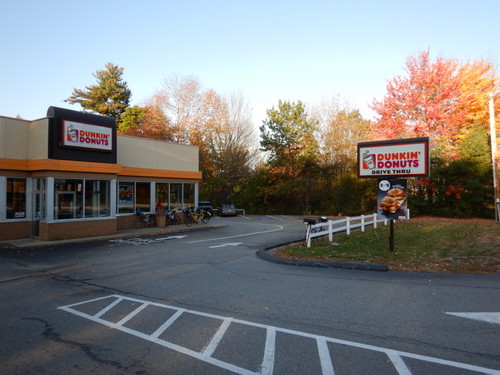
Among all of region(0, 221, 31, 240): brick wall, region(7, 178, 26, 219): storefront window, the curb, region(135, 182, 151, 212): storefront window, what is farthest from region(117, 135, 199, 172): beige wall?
the curb

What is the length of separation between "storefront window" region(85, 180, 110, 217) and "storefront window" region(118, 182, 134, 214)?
1.82m

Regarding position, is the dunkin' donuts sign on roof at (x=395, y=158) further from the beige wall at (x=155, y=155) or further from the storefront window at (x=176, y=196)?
the storefront window at (x=176, y=196)

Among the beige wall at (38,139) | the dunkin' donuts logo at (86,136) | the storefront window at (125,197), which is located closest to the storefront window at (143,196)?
the storefront window at (125,197)

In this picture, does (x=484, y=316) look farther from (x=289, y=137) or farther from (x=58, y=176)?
(x=289, y=137)

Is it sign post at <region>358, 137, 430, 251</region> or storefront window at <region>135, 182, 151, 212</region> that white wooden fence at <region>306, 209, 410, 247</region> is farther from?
storefront window at <region>135, 182, 151, 212</region>

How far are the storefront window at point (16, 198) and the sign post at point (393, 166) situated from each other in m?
15.2

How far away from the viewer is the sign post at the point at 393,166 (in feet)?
34.9

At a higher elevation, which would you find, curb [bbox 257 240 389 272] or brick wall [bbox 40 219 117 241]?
brick wall [bbox 40 219 117 241]

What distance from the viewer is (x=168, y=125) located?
128ft

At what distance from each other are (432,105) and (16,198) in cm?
2532

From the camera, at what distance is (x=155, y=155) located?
21.6 metres

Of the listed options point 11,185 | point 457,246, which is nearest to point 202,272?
point 457,246

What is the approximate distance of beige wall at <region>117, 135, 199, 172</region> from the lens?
65.4 ft

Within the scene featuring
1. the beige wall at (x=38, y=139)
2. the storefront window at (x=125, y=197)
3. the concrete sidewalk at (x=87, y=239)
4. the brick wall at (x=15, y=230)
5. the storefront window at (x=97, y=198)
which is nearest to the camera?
the concrete sidewalk at (x=87, y=239)
